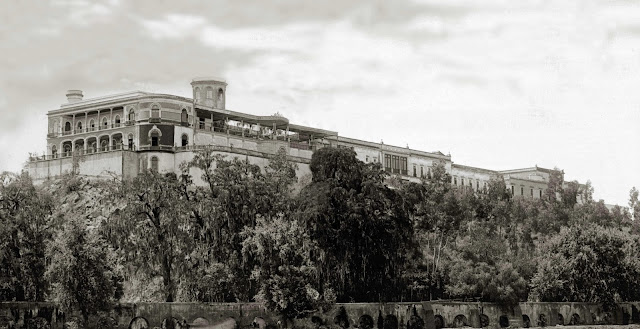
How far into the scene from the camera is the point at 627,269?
76.0 m

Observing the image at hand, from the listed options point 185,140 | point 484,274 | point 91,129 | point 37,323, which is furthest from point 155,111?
point 37,323

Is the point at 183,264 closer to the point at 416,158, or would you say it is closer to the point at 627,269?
the point at 627,269

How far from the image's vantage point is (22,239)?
193 ft

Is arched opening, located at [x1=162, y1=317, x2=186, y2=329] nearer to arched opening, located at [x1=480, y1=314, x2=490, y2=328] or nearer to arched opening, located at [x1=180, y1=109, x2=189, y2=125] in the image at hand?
arched opening, located at [x1=480, y1=314, x2=490, y2=328]

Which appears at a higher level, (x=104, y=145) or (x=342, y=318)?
(x=104, y=145)

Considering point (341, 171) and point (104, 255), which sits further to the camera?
point (341, 171)

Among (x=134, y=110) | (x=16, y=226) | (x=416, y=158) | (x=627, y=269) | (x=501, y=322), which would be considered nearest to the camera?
(x=16, y=226)

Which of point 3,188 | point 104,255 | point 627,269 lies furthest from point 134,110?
point 627,269

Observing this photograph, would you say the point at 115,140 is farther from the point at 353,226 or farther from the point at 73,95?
the point at 353,226

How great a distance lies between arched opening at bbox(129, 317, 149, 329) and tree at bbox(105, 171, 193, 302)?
4.08 meters

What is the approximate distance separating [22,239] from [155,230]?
810 centimetres

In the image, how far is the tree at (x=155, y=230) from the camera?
199ft

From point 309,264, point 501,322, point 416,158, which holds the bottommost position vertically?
point 501,322

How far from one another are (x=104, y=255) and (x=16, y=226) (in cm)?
681
